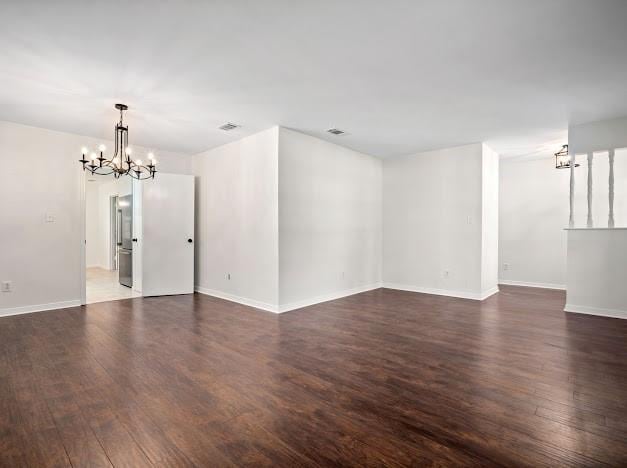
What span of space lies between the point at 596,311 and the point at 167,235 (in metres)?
6.73

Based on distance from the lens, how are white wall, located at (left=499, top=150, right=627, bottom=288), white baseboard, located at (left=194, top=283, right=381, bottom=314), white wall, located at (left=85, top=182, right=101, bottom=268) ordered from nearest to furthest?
white baseboard, located at (left=194, top=283, right=381, bottom=314)
white wall, located at (left=499, top=150, right=627, bottom=288)
white wall, located at (left=85, top=182, right=101, bottom=268)

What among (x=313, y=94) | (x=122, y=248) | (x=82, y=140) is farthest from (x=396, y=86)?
(x=122, y=248)

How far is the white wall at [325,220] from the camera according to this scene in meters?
4.87

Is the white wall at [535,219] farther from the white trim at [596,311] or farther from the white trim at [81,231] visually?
the white trim at [81,231]

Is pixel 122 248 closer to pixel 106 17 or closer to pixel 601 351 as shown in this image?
pixel 106 17

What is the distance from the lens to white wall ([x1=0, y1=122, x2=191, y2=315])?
15.0 ft

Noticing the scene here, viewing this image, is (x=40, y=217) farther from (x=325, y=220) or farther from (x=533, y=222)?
(x=533, y=222)

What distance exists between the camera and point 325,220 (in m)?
5.53

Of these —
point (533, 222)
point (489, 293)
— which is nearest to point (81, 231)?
point (489, 293)

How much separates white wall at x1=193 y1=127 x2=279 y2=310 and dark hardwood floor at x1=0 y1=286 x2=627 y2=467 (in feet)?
3.06

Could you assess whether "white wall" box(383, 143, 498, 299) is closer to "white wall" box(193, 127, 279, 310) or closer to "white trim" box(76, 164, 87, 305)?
"white wall" box(193, 127, 279, 310)

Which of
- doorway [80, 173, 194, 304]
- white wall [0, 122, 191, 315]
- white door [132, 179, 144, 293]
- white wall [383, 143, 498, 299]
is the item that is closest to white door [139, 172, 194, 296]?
doorway [80, 173, 194, 304]

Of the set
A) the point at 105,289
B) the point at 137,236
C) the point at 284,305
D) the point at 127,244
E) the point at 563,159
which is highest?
the point at 563,159

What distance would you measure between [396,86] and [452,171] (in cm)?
308
